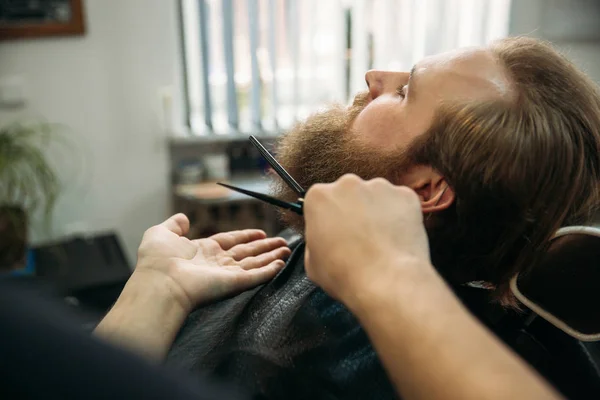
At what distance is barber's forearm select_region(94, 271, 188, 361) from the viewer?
32.4 inches

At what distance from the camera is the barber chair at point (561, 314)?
866mm

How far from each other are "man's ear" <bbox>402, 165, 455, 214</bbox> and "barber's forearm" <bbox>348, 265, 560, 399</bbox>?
25 cm

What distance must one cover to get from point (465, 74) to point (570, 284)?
37 cm

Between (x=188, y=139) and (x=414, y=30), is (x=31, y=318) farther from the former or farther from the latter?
(x=414, y=30)

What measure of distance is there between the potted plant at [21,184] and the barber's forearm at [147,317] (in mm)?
1401

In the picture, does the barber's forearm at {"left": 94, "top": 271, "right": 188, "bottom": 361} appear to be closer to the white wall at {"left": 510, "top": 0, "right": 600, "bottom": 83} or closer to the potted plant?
the potted plant

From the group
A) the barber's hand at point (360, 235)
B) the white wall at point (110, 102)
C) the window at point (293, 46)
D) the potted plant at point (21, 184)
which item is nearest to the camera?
the barber's hand at point (360, 235)

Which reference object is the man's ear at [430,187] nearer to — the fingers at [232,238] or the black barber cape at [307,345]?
the black barber cape at [307,345]

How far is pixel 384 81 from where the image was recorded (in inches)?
42.7

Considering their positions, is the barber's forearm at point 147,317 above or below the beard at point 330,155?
below

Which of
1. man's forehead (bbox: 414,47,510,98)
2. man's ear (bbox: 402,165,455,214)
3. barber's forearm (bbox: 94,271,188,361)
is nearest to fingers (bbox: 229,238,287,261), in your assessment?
barber's forearm (bbox: 94,271,188,361)

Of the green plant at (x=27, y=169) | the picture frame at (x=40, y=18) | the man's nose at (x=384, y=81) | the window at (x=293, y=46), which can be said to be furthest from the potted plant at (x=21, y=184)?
the man's nose at (x=384, y=81)

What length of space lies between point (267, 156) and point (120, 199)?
6.35ft

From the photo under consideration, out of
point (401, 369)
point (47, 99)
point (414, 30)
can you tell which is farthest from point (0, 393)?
point (414, 30)
